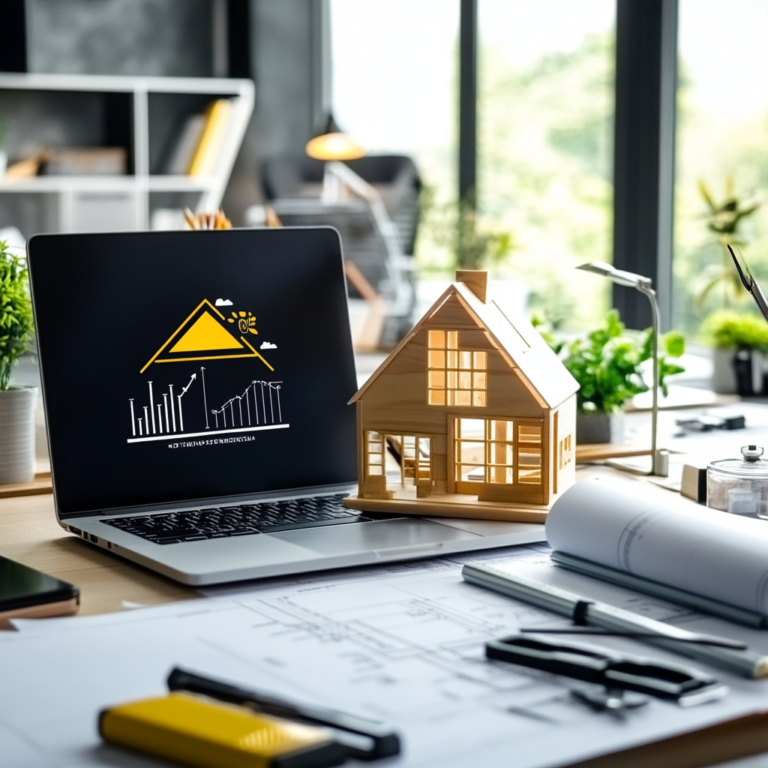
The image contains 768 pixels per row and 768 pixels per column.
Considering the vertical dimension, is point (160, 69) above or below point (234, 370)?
above

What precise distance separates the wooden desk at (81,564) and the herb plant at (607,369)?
2.34ft

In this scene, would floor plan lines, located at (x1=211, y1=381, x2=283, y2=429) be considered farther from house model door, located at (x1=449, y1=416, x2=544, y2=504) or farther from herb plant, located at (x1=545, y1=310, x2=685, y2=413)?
herb plant, located at (x1=545, y1=310, x2=685, y2=413)

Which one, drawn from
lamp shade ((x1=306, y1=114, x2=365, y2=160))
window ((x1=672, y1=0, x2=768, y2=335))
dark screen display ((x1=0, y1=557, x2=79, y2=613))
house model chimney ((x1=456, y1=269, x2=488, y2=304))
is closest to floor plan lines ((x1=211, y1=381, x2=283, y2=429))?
house model chimney ((x1=456, y1=269, x2=488, y2=304))

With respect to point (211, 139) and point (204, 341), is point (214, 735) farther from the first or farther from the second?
point (211, 139)

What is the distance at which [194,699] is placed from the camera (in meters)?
0.65

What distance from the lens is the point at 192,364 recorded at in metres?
1.22

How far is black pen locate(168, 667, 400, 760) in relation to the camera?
603 millimetres

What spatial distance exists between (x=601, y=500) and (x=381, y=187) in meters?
4.20

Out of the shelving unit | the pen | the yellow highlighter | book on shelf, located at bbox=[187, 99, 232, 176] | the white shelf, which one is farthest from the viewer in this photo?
book on shelf, located at bbox=[187, 99, 232, 176]

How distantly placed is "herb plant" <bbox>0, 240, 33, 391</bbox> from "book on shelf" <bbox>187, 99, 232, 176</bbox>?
14.4 feet

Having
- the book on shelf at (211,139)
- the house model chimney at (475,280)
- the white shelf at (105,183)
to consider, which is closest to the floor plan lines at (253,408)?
the house model chimney at (475,280)

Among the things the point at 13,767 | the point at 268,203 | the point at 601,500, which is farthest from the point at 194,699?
the point at 268,203

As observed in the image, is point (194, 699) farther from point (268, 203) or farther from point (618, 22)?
point (268, 203)

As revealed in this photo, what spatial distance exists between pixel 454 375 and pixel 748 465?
0.95 feet
